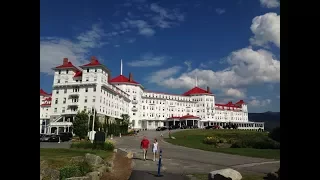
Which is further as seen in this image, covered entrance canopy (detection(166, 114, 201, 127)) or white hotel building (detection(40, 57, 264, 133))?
covered entrance canopy (detection(166, 114, 201, 127))

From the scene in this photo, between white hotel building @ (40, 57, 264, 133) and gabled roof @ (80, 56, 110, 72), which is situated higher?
gabled roof @ (80, 56, 110, 72)

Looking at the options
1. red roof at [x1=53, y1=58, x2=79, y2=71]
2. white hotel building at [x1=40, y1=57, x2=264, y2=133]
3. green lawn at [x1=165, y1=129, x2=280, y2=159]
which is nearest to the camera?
green lawn at [x1=165, y1=129, x2=280, y2=159]

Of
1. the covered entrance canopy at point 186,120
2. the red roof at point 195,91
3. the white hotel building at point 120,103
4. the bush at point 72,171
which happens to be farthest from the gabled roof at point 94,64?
the red roof at point 195,91

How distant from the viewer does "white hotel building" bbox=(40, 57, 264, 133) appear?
76.7 meters

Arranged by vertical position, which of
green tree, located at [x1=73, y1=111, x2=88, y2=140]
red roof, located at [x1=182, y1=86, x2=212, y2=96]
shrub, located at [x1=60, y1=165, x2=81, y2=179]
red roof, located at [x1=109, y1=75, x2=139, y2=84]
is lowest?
green tree, located at [x1=73, y1=111, x2=88, y2=140]

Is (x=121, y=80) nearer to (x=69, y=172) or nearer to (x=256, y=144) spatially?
(x=256, y=144)

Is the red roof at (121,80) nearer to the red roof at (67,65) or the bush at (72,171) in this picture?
the red roof at (67,65)

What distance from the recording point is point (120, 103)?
3760 inches

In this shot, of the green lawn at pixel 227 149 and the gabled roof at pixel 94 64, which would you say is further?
the gabled roof at pixel 94 64

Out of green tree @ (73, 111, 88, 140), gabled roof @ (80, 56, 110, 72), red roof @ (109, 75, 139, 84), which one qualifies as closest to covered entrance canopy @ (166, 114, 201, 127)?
red roof @ (109, 75, 139, 84)

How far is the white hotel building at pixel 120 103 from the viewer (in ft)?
252

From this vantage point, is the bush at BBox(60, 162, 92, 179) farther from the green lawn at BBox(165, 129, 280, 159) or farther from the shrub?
the green lawn at BBox(165, 129, 280, 159)
